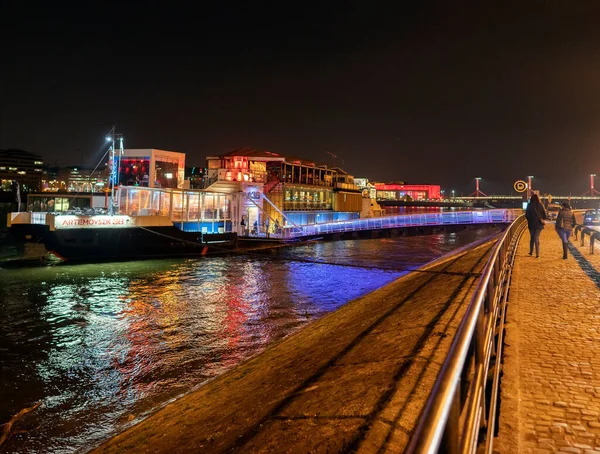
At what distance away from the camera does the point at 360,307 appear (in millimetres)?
12797

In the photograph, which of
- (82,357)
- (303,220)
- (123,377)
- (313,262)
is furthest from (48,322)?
(303,220)

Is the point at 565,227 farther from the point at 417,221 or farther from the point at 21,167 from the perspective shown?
the point at 21,167

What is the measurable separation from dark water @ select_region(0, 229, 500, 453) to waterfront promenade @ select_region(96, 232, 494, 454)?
1037 mm

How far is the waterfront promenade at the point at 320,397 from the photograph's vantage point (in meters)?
4.90

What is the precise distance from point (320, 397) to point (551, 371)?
10.1ft

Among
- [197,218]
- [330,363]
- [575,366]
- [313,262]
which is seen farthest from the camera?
[197,218]

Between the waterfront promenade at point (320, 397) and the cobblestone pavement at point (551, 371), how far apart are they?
1114 millimetres

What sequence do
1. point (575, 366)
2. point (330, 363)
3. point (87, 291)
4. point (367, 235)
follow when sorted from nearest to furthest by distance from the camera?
point (575, 366) < point (330, 363) < point (87, 291) < point (367, 235)

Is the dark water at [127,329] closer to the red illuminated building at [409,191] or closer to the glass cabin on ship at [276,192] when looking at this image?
the glass cabin on ship at [276,192]

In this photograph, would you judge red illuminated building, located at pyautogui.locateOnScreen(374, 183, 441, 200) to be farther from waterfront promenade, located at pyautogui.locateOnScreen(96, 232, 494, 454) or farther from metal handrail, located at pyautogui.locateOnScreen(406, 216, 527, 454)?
metal handrail, located at pyautogui.locateOnScreen(406, 216, 527, 454)

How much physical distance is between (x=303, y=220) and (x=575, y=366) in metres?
47.8

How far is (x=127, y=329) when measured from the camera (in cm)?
1202

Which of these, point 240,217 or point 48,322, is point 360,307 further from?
point 240,217

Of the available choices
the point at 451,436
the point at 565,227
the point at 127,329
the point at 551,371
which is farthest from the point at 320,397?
the point at 565,227
